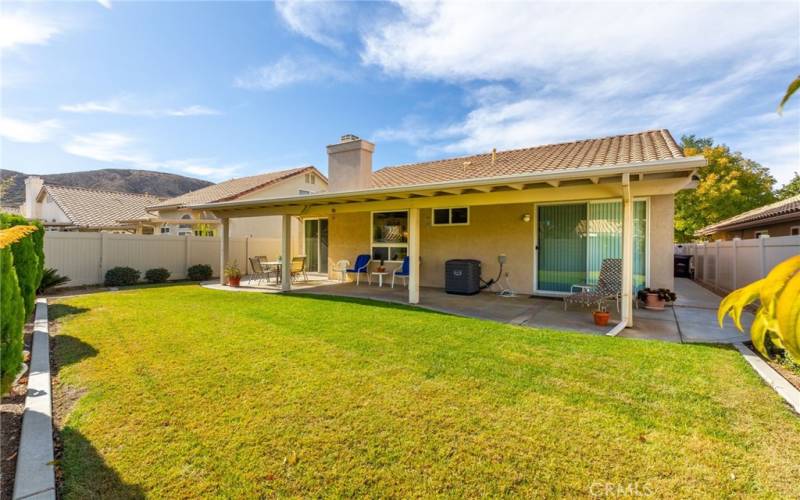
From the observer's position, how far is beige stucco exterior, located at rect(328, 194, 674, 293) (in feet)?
28.9

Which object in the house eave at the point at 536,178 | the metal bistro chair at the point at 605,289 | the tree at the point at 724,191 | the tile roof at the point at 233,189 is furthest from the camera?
the tree at the point at 724,191

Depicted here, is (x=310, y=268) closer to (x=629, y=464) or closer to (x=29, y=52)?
(x=29, y=52)

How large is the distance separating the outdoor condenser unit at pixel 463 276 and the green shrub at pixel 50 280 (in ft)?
36.8

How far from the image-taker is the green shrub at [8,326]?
3.26m

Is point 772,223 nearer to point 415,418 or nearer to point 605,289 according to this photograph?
point 605,289

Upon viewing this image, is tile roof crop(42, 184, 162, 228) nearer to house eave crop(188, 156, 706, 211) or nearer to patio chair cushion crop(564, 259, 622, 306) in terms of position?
house eave crop(188, 156, 706, 211)

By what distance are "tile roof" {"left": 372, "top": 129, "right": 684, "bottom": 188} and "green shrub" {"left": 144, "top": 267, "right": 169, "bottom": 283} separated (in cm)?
830

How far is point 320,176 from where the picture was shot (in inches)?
925

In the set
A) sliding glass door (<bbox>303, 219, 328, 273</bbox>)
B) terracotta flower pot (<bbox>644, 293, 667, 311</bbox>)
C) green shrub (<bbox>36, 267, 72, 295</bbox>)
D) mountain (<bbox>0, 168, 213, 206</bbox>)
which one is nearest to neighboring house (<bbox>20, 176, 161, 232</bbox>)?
green shrub (<bbox>36, 267, 72, 295</bbox>)

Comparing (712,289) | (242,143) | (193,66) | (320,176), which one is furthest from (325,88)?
(712,289)

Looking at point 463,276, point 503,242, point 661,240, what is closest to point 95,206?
point 463,276

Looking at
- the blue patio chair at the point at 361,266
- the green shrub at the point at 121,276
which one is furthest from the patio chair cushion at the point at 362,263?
the green shrub at the point at 121,276

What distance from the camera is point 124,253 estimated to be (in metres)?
13.4
